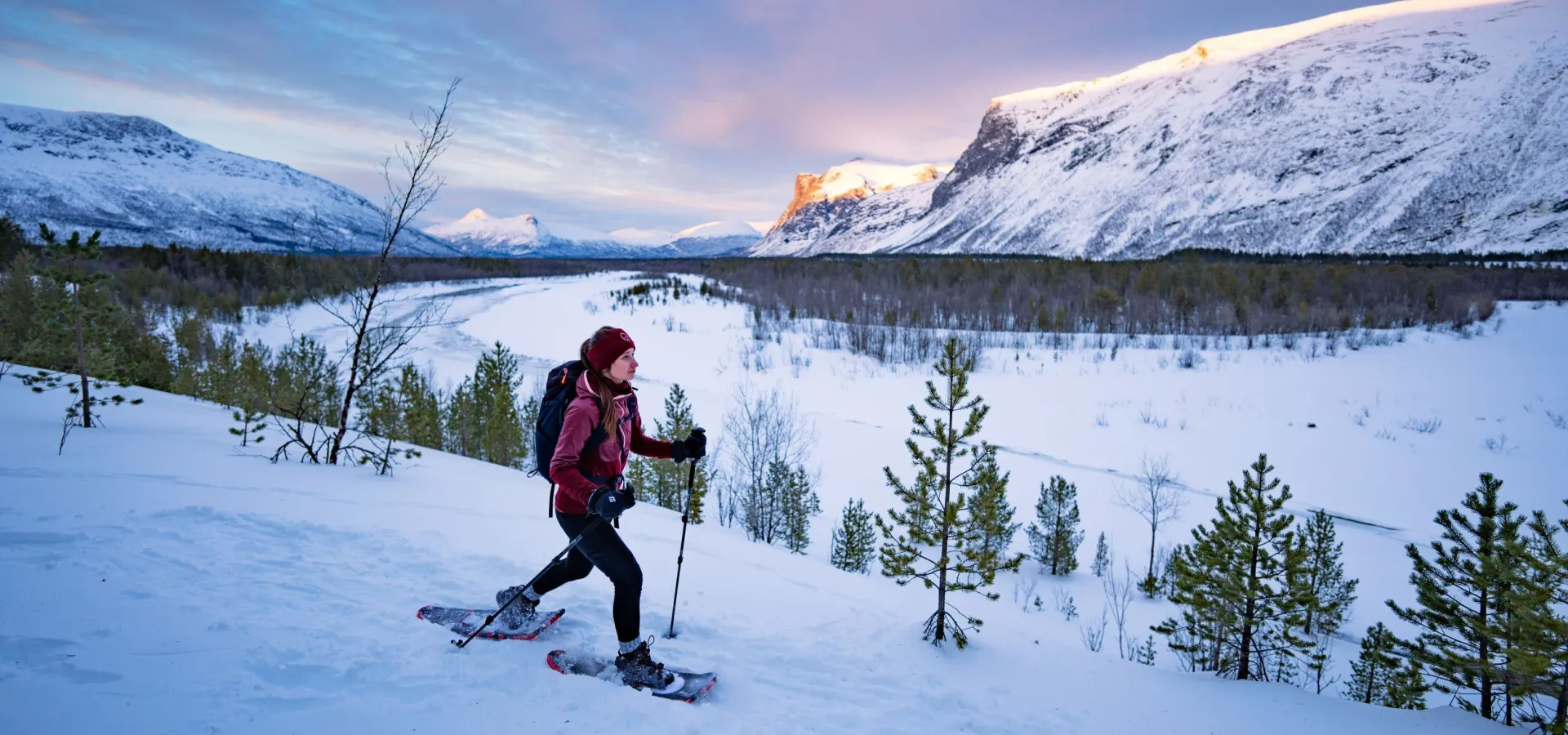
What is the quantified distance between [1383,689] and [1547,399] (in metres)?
14.1

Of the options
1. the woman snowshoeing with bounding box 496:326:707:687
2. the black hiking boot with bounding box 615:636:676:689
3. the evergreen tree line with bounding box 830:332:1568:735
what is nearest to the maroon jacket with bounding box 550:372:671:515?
the woman snowshoeing with bounding box 496:326:707:687

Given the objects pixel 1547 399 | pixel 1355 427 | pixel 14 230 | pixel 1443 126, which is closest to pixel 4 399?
pixel 1355 427

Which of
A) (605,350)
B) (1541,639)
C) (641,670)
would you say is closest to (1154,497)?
(1541,639)

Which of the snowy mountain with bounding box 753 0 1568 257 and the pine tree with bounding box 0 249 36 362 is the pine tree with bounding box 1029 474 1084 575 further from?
the snowy mountain with bounding box 753 0 1568 257

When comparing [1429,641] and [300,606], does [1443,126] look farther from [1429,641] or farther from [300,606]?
[300,606]

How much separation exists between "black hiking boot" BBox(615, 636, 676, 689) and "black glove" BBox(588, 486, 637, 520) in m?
0.99

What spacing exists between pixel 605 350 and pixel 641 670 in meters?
1.86

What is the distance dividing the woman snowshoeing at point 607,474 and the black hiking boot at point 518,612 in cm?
51

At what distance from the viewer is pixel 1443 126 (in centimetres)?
6781

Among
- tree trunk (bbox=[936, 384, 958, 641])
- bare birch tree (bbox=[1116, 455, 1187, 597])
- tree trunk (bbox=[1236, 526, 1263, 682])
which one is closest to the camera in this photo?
tree trunk (bbox=[1236, 526, 1263, 682])

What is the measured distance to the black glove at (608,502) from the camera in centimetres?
321

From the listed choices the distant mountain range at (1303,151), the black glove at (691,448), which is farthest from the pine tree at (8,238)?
the black glove at (691,448)

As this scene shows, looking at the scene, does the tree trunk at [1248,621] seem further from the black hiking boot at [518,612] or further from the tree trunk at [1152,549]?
the black hiking boot at [518,612]

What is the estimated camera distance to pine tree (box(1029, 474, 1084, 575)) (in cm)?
994
